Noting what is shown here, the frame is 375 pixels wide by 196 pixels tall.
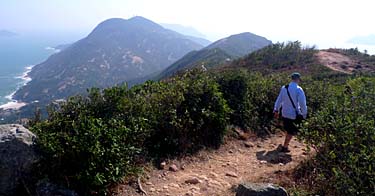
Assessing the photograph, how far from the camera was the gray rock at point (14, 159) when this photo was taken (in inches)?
171

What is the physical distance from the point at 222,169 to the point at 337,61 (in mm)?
29523

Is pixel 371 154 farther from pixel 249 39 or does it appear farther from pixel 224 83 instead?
pixel 249 39

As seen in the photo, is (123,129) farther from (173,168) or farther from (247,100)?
(247,100)

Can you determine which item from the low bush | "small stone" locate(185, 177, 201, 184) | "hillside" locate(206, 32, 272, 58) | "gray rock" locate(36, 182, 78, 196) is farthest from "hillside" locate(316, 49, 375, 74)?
"hillside" locate(206, 32, 272, 58)

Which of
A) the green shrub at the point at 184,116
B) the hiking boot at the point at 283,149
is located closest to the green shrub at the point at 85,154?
the green shrub at the point at 184,116

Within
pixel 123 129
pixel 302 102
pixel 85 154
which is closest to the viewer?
pixel 85 154

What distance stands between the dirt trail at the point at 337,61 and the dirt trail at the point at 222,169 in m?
23.8

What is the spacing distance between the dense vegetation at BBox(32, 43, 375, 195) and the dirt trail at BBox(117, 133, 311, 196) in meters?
0.29

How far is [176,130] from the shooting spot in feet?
21.5

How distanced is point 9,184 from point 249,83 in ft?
20.5

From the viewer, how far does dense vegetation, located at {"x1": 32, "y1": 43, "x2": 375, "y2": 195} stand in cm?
435

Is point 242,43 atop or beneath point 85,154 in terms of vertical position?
atop

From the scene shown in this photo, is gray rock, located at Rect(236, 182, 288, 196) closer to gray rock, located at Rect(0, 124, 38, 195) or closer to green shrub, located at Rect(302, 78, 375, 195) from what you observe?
green shrub, located at Rect(302, 78, 375, 195)

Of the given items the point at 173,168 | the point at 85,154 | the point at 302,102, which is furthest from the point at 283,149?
the point at 85,154
